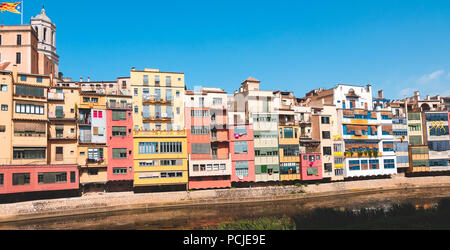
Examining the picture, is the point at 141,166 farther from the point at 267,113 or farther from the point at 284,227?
the point at 284,227

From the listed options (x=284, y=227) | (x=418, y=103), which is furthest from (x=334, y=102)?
(x=284, y=227)

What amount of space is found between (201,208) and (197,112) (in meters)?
16.1

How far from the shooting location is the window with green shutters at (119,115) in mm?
51469

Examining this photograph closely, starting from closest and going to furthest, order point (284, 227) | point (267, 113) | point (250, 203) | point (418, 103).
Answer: point (284, 227), point (250, 203), point (267, 113), point (418, 103)

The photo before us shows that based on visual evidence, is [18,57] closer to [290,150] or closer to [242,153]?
[242,153]

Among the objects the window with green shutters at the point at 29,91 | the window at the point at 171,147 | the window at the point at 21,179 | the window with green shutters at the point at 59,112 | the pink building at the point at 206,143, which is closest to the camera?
the window at the point at 21,179

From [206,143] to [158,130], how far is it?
8.31m

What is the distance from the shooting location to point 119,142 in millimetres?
50875

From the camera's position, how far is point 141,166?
50094 mm

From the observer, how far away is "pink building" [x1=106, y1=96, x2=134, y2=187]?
50031 millimetres

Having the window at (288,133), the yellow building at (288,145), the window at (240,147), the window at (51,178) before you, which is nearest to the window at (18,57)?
the window at (51,178)

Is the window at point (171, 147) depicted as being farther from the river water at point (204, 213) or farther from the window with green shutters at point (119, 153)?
the river water at point (204, 213)

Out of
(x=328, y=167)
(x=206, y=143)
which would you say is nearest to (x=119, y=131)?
(x=206, y=143)

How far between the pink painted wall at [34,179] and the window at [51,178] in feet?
1.40
